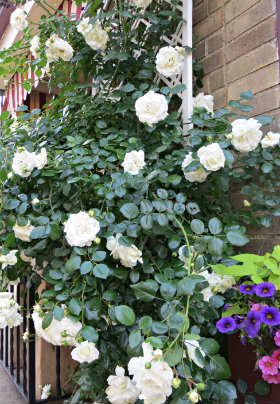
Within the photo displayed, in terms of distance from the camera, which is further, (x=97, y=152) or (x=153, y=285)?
(x=97, y=152)

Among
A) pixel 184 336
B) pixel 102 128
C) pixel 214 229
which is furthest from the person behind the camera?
pixel 102 128

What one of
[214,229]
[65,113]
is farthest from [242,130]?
[65,113]

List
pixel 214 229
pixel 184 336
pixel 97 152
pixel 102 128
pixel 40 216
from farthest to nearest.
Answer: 1. pixel 102 128
2. pixel 97 152
3. pixel 40 216
4. pixel 214 229
5. pixel 184 336

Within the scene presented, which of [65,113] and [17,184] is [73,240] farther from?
[65,113]

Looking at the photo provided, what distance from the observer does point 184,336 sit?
0.82 m

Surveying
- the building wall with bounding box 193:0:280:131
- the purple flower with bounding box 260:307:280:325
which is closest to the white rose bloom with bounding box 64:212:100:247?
the purple flower with bounding box 260:307:280:325

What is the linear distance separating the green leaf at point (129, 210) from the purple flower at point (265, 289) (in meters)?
0.38

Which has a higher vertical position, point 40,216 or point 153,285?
point 40,216

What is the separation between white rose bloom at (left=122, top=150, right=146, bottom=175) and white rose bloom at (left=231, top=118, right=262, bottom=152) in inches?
11.3

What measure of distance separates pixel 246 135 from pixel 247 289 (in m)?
0.44

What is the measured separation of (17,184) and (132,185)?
1.54 feet

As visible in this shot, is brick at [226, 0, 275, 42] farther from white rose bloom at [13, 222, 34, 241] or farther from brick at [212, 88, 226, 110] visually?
white rose bloom at [13, 222, 34, 241]

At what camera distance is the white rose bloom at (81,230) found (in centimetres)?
98

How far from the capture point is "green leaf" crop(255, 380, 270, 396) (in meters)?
0.94
